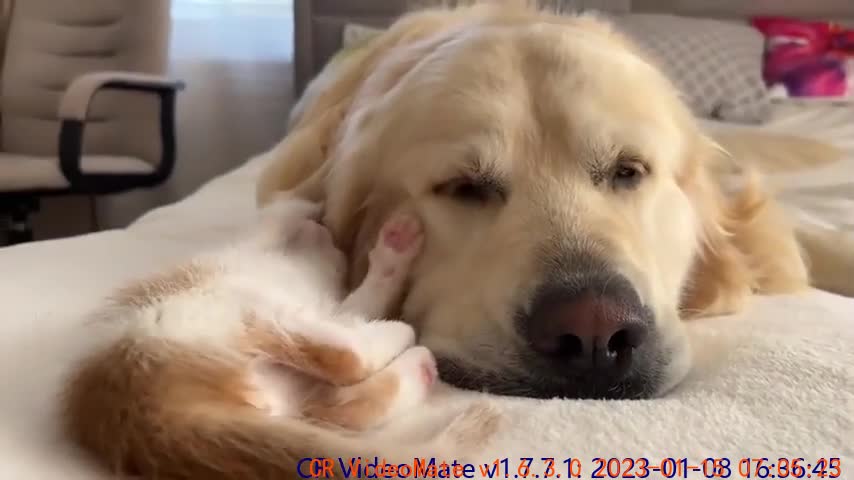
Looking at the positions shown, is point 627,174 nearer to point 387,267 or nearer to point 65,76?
point 387,267

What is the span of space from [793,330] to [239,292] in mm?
635

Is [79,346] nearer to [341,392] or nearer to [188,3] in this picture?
[341,392]

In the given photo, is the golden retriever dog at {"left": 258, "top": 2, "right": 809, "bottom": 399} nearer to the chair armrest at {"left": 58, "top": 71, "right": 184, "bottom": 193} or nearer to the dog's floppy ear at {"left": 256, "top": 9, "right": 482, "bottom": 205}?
the dog's floppy ear at {"left": 256, "top": 9, "right": 482, "bottom": 205}

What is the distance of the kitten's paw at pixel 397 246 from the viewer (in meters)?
1.03

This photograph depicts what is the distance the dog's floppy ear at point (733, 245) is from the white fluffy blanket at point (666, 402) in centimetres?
7

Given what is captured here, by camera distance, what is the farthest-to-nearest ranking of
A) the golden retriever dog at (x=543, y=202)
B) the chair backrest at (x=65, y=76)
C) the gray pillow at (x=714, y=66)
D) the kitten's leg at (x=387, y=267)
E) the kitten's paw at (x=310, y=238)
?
the chair backrest at (x=65, y=76), the gray pillow at (x=714, y=66), the kitten's paw at (x=310, y=238), the kitten's leg at (x=387, y=267), the golden retriever dog at (x=543, y=202)

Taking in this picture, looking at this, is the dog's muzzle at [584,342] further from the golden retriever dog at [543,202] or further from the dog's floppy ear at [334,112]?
the dog's floppy ear at [334,112]

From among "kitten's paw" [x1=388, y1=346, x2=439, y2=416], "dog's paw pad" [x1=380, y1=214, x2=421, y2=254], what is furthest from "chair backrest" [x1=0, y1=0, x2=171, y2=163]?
"kitten's paw" [x1=388, y1=346, x2=439, y2=416]

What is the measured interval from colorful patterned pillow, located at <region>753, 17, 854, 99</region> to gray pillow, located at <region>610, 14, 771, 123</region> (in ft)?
0.33

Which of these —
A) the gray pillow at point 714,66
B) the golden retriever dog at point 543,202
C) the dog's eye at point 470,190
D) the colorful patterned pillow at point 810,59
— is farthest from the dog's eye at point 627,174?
the colorful patterned pillow at point 810,59

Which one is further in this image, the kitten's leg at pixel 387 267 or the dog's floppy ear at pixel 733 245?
the dog's floppy ear at pixel 733 245

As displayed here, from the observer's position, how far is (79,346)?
0.73m

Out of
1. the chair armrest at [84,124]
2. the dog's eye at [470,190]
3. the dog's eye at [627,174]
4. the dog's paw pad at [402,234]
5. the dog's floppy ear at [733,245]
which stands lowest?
the chair armrest at [84,124]

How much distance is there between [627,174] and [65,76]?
3897 millimetres
